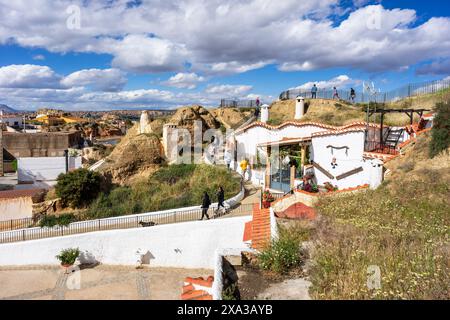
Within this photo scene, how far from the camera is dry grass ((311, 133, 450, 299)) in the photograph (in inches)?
217

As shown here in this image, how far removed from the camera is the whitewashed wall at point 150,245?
12789mm

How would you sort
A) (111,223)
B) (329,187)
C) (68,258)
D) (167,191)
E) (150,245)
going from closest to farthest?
(68,258), (150,245), (111,223), (329,187), (167,191)

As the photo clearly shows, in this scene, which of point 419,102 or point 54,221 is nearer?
point 54,221

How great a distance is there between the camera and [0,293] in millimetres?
11367

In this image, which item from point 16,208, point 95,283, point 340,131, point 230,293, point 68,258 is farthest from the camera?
point 16,208

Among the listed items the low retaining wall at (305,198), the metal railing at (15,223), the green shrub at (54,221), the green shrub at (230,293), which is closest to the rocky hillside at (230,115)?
the low retaining wall at (305,198)

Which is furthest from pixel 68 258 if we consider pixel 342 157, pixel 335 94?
pixel 335 94

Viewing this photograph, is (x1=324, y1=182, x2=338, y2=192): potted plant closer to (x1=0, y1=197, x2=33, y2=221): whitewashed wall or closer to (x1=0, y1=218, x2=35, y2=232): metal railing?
(x1=0, y1=218, x2=35, y2=232): metal railing

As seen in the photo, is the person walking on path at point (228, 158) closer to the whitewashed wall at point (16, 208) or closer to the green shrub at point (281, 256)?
the whitewashed wall at point (16, 208)

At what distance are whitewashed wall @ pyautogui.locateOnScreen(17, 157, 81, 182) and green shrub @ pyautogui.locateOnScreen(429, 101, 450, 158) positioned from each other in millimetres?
25898

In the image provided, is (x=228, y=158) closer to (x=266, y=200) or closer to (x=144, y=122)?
(x=266, y=200)

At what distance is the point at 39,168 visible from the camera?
2642cm

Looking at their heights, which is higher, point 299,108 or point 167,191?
point 299,108

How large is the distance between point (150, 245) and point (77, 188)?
285 inches
